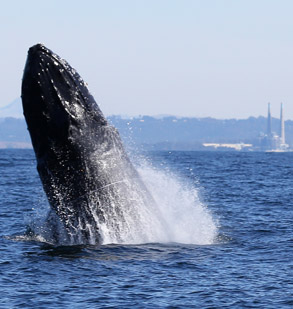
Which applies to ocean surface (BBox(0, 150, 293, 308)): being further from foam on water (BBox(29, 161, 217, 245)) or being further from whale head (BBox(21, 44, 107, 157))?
whale head (BBox(21, 44, 107, 157))

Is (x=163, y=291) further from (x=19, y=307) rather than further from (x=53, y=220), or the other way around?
(x=53, y=220)

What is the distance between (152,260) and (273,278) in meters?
2.71

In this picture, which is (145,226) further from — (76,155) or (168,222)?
(76,155)

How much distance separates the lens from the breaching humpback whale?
14.8m

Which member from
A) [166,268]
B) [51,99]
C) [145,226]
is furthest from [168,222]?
[51,99]

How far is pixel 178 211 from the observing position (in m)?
21.2

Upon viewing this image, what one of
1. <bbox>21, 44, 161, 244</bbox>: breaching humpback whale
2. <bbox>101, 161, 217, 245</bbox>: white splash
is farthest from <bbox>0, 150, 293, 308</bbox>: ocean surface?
<bbox>21, 44, 161, 244</bbox>: breaching humpback whale

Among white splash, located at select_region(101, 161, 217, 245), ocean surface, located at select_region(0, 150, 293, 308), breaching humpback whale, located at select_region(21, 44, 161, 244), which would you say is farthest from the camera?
white splash, located at select_region(101, 161, 217, 245)

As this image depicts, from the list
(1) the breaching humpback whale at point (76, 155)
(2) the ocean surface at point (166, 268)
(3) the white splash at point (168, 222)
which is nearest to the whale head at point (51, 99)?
(1) the breaching humpback whale at point (76, 155)

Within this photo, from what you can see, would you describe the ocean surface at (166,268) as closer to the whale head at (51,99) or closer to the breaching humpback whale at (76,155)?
the breaching humpback whale at (76,155)

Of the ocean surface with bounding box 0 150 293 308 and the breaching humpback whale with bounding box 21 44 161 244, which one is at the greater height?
the breaching humpback whale with bounding box 21 44 161 244

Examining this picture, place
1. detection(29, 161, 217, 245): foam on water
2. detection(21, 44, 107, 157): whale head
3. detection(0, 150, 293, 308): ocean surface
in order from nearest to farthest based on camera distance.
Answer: detection(0, 150, 293, 308): ocean surface < detection(21, 44, 107, 157): whale head < detection(29, 161, 217, 245): foam on water

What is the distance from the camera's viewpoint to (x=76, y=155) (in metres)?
15.5

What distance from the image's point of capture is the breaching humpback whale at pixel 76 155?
48.5 feet
